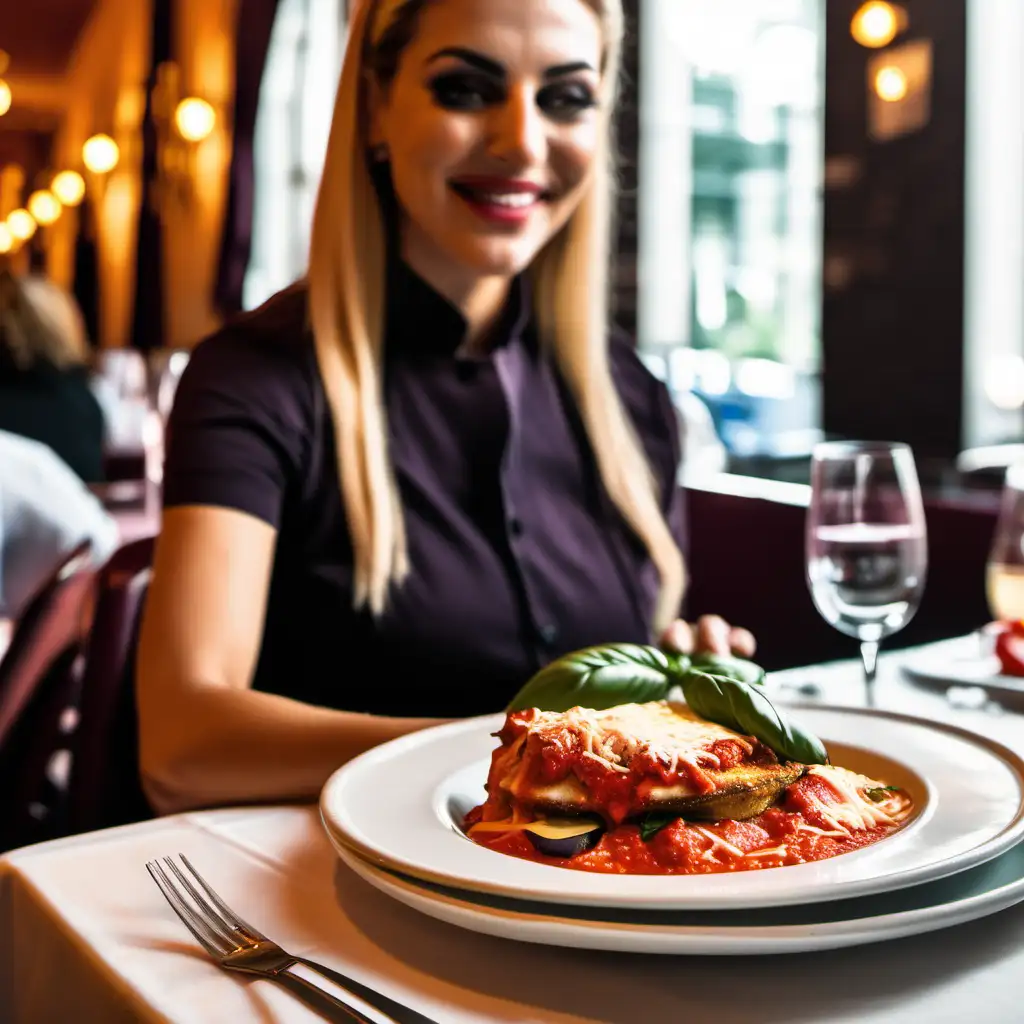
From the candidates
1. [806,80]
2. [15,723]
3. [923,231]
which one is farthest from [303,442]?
[806,80]

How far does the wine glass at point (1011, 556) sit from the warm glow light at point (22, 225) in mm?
19320

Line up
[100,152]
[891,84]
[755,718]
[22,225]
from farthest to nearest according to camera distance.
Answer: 1. [22,225]
2. [100,152]
3. [891,84]
4. [755,718]

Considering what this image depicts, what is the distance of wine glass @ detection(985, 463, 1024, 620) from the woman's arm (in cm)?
58

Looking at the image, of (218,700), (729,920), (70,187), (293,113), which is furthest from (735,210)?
(70,187)

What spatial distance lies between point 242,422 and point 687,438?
2.79m

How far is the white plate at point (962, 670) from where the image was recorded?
107cm

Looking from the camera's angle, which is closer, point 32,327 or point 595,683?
point 595,683

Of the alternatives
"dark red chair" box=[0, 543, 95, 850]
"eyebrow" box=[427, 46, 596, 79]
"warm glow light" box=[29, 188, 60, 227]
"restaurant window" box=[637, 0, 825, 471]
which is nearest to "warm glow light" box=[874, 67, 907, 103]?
"restaurant window" box=[637, 0, 825, 471]

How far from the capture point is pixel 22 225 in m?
19.0

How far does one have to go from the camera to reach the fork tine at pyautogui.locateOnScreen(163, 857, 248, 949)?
1.91ft

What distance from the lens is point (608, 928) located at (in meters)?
0.52

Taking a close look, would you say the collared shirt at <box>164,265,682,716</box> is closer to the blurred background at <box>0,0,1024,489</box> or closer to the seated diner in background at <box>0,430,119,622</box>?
the seated diner in background at <box>0,430,119,622</box>

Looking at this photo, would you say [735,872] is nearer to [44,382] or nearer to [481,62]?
[481,62]

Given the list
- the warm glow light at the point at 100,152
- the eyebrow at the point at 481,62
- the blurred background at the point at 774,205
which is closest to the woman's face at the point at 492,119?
the eyebrow at the point at 481,62
